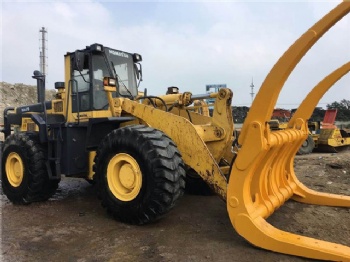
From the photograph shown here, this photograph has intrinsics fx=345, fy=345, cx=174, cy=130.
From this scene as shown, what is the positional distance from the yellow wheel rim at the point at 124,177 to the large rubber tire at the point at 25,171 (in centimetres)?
166

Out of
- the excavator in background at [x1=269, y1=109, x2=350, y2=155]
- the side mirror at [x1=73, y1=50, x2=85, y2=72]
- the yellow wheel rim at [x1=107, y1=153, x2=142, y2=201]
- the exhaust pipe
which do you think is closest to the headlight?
the side mirror at [x1=73, y1=50, x2=85, y2=72]

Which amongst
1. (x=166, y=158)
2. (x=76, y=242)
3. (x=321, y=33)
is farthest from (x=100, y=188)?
(x=321, y=33)

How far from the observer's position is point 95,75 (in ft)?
18.2

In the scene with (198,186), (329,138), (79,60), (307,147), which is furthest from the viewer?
(329,138)

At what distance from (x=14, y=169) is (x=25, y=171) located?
0.45 metres

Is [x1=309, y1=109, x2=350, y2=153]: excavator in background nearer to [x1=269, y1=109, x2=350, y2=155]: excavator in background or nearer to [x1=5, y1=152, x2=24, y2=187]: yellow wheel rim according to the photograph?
[x1=269, y1=109, x2=350, y2=155]: excavator in background

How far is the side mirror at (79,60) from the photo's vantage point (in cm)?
522

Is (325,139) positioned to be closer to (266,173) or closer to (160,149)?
(266,173)

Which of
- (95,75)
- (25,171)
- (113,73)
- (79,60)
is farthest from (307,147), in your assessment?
(25,171)

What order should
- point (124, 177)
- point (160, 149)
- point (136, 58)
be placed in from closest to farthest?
1. point (160, 149)
2. point (124, 177)
3. point (136, 58)

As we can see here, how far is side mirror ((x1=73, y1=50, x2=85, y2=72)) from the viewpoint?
522 cm

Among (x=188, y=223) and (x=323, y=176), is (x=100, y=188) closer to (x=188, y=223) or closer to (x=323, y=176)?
(x=188, y=223)

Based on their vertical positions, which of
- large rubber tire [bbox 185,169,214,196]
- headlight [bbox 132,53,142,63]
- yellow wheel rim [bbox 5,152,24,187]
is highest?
headlight [bbox 132,53,142,63]

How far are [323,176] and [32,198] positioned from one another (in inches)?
227
